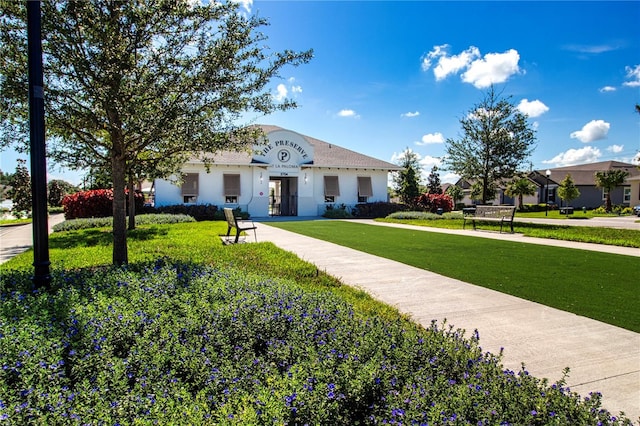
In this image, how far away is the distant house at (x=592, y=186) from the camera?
1702 inches

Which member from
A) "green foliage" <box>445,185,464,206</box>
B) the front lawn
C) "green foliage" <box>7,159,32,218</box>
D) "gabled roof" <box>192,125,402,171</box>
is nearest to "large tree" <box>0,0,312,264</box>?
the front lawn

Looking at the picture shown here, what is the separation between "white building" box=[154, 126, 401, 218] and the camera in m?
24.0

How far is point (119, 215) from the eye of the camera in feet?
22.7

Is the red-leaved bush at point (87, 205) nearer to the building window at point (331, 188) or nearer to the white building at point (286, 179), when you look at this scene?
the white building at point (286, 179)

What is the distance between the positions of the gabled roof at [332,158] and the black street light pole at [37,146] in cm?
2001

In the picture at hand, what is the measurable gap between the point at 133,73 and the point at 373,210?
2191cm

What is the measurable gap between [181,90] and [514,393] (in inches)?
245

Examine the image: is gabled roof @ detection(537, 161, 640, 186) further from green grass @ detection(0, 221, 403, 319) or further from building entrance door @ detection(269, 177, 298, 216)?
green grass @ detection(0, 221, 403, 319)

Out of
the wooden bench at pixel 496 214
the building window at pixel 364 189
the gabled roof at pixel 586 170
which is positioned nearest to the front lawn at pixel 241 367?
the wooden bench at pixel 496 214

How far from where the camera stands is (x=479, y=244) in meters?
11.2

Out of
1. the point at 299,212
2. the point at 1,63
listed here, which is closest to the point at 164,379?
the point at 1,63

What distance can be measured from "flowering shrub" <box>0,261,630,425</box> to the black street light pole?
57 centimetres

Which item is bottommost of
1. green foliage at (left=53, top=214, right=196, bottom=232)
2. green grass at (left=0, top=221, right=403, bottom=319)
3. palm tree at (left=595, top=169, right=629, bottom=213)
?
green grass at (left=0, top=221, right=403, bottom=319)

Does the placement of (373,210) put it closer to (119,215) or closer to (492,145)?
(492,145)
